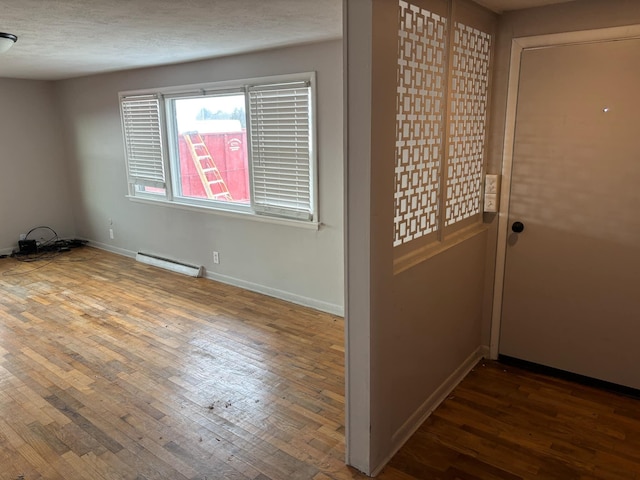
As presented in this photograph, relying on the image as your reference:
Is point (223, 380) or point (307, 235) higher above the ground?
point (307, 235)

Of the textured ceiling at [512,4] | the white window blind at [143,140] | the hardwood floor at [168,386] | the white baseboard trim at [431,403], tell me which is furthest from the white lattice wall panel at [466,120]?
the white window blind at [143,140]

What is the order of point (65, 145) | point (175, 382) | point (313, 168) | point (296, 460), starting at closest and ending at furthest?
1. point (296, 460)
2. point (175, 382)
3. point (313, 168)
4. point (65, 145)

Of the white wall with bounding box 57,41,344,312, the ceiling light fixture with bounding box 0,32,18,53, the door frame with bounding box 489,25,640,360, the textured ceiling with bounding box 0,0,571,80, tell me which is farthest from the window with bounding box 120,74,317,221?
the ceiling light fixture with bounding box 0,32,18,53

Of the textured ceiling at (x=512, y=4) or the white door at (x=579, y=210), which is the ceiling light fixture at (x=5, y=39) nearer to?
the textured ceiling at (x=512, y=4)

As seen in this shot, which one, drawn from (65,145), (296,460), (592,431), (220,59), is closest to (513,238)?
(592,431)

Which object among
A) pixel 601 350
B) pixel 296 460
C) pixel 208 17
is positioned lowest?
pixel 296 460

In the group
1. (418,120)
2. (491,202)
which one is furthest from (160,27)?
(491,202)

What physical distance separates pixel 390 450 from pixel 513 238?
59.1 inches

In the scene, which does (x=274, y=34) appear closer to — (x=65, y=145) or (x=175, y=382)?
(x=175, y=382)

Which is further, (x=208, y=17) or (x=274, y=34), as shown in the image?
(x=274, y=34)

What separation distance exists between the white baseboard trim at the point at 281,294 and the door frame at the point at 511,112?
4.13 feet

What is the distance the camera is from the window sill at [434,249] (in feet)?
6.97

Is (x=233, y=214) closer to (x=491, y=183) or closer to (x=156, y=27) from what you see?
(x=156, y=27)

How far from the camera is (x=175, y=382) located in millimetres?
2861
